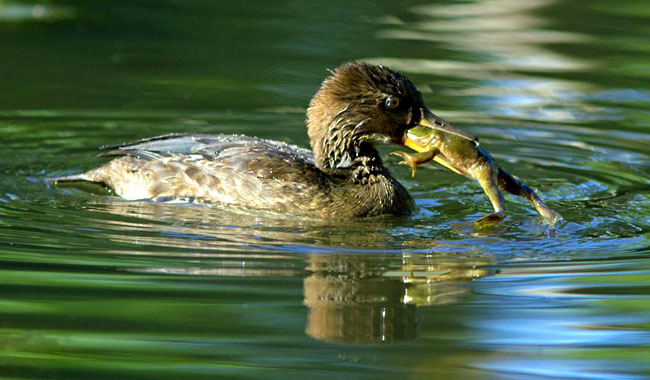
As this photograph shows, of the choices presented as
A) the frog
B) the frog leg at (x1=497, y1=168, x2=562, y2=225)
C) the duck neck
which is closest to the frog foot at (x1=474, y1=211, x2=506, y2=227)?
the frog

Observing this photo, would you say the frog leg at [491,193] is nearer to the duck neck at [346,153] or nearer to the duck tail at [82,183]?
the duck neck at [346,153]

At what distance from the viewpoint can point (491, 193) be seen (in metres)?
8.56

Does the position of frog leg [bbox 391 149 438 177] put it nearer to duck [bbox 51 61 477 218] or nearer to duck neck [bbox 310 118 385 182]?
duck [bbox 51 61 477 218]

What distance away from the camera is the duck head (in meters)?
9.37

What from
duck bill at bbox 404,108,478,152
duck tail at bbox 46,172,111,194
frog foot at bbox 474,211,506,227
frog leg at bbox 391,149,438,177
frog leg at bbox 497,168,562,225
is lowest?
frog foot at bbox 474,211,506,227

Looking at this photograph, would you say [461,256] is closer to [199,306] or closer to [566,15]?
[199,306]

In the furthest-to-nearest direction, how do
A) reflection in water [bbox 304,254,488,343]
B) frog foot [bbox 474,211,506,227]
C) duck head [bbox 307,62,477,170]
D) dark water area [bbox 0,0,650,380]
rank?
duck head [bbox 307,62,477,170], frog foot [bbox 474,211,506,227], reflection in water [bbox 304,254,488,343], dark water area [bbox 0,0,650,380]

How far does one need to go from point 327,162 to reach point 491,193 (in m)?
1.66

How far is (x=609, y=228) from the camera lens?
8.59 metres

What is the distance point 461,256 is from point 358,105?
211 centimetres

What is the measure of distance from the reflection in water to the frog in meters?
1.01

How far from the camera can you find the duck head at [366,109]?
30.7ft

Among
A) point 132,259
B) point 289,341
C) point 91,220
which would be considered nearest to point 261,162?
point 91,220

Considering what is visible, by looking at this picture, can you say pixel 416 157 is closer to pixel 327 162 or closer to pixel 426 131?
pixel 426 131
